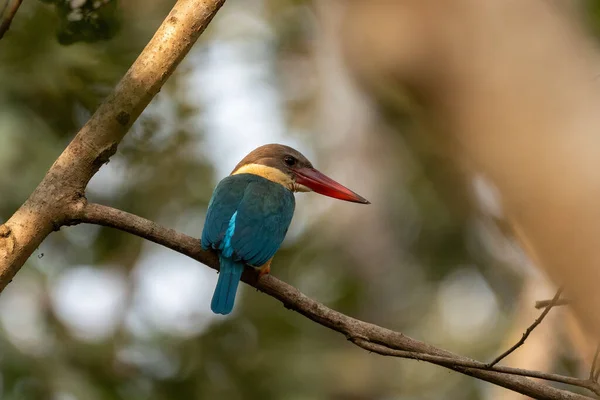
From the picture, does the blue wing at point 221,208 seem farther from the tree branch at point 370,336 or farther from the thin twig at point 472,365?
the thin twig at point 472,365

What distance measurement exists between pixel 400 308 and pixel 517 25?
7.51 meters

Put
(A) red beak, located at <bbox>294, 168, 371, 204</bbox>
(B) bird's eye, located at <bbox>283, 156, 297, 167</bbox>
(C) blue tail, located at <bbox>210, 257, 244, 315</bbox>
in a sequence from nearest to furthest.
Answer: (C) blue tail, located at <bbox>210, 257, 244, 315</bbox>, (A) red beak, located at <bbox>294, 168, 371, 204</bbox>, (B) bird's eye, located at <bbox>283, 156, 297, 167</bbox>

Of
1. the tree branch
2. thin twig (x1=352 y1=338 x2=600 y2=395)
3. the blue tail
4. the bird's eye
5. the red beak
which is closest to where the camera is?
thin twig (x1=352 y1=338 x2=600 y2=395)

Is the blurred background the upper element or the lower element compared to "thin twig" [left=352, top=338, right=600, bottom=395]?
upper

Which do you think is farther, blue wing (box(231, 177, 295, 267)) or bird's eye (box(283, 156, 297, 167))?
bird's eye (box(283, 156, 297, 167))

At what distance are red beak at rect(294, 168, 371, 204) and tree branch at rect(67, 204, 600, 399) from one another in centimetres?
177

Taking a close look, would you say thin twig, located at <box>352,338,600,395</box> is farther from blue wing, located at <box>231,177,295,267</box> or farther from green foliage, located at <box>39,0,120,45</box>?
green foliage, located at <box>39,0,120,45</box>

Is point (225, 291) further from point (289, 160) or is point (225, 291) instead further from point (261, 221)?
point (289, 160)

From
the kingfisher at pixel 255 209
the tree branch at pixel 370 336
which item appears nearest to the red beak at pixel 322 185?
the kingfisher at pixel 255 209

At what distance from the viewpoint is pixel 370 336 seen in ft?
9.34

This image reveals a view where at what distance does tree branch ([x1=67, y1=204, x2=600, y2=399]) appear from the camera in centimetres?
269

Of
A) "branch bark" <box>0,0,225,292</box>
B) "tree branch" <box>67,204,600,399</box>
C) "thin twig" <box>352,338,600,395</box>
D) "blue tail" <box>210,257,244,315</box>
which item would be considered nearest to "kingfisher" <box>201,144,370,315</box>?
"blue tail" <box>210,257,244,315</box>

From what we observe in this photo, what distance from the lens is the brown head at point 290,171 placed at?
15.5 ft

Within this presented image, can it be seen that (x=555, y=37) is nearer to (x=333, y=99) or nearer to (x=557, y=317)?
(x=557, y=317)
